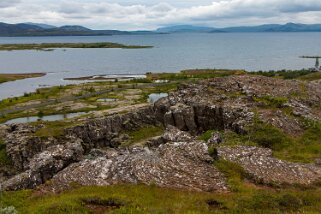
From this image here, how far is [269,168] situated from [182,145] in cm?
816

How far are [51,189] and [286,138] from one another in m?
23.1

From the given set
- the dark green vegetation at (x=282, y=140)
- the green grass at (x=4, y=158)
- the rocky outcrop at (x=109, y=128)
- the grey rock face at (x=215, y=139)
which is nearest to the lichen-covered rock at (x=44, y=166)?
the grey rock face at (x=215, y=139)

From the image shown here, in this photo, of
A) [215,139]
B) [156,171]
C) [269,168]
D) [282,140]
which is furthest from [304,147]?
[156,171]

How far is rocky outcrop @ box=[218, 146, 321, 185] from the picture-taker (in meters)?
28.4

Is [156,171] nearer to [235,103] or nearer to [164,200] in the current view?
[164,200]

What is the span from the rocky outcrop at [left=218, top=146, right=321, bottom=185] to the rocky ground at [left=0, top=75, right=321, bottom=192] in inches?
3.0

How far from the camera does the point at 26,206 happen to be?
83.2ft

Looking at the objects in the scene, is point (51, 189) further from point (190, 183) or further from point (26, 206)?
point (190, 183)

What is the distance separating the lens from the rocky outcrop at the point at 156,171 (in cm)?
2827

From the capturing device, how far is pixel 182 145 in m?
34.4

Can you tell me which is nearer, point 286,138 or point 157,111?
point 286,138

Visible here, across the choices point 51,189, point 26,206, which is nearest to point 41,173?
point 51,189

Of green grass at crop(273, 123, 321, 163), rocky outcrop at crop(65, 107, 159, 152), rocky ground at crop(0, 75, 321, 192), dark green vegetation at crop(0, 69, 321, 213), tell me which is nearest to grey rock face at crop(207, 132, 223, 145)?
rocky ground at crop(0, 75, 321, 192)

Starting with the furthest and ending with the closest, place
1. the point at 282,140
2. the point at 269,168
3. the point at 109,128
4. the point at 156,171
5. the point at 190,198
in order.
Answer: the point at 109,128, the point at 282,140, the point at 269,168, the point at 156,171, the point at 190,198
